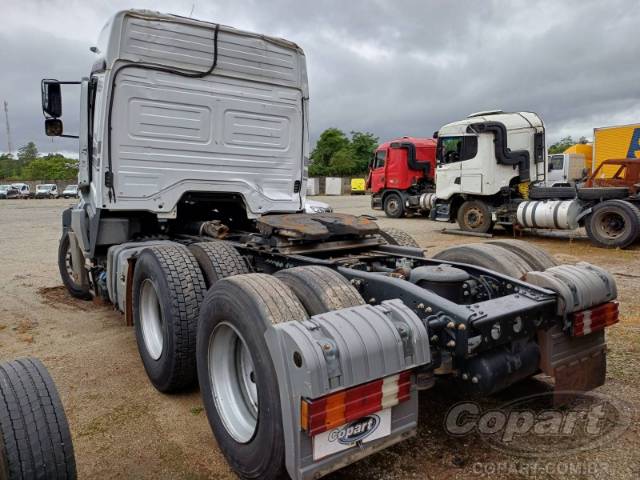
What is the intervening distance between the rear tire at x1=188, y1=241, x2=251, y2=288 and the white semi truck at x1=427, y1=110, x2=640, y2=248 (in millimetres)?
9382

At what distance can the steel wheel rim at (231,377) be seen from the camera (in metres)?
2.70

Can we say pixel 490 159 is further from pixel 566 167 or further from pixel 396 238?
pixel 566 167

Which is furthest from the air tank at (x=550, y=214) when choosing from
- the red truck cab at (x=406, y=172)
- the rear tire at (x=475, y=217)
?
the red truck cab at (x=406, y=172)

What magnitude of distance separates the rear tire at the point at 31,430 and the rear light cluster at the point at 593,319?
2.63 metres

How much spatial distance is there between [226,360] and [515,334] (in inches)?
63.0

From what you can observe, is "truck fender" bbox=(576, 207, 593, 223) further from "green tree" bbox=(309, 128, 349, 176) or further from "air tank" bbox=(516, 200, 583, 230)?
"green tree" bbox=(309, 128, 349, 176)

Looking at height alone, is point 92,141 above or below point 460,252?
above

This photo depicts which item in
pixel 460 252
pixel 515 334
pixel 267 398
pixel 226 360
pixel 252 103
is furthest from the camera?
pixel 252 103

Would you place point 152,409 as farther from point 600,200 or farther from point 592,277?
point 600,200

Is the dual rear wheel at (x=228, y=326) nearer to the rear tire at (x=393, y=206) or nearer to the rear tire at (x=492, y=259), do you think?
the rear tire at (x=492, y=259)

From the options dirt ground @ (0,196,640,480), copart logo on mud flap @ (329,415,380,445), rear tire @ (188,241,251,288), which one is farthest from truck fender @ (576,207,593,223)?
copart logo on mud flap @ (329,415,380,445)

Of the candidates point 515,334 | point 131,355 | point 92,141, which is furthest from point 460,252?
point 92,141

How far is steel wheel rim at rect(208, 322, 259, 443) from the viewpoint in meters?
2.70

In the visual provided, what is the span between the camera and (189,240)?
4.84 m
